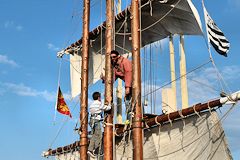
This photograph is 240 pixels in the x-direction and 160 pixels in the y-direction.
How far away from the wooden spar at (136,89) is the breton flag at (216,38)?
1.62 meters

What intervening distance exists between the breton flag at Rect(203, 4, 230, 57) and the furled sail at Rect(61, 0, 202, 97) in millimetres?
1394

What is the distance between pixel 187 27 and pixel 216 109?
12.0 ft

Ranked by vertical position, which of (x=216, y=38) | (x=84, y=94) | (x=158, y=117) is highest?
(x=84, y=94)

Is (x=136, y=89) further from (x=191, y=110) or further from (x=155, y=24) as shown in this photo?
(x=155, y=24)

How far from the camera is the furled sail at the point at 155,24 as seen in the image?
38.5 ft

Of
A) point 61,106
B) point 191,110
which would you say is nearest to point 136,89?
point 191,110

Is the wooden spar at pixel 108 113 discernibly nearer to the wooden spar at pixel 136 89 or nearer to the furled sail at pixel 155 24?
the wooden spar at pixel 136 89

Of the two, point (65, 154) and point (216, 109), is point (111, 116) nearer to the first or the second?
point (216, 109)

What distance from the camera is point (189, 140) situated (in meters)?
9.96

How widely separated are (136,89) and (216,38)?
2254mm

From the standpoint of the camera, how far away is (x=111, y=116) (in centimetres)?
917

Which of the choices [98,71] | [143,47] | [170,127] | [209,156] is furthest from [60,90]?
[209,156]

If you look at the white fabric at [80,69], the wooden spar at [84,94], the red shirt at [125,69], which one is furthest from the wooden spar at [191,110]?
the white fabric at [80,69]

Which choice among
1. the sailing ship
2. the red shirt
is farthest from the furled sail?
the red shirt
